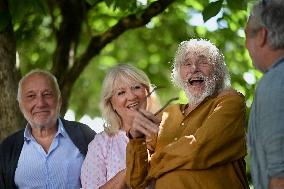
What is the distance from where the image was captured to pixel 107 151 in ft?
14.5

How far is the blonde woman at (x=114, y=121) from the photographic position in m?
4.41

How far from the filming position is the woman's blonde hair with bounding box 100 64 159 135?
14.7ft

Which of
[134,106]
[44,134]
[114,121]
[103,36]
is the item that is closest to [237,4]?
[134,106]

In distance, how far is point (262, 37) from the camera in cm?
291

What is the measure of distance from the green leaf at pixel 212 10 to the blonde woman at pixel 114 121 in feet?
1.82

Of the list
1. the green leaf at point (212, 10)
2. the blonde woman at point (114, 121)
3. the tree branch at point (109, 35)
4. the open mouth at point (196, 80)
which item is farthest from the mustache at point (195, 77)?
the tree branch at point (109, 35)

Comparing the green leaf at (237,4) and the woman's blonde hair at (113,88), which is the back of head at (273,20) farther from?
the green leaf at (237,4)

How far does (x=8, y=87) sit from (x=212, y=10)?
6.52 feet

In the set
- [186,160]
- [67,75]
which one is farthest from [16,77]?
[186,160]

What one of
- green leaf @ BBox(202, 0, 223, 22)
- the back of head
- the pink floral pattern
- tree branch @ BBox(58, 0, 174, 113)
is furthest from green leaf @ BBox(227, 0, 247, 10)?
the back of head

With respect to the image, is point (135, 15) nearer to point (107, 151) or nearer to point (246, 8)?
point (246, 8)

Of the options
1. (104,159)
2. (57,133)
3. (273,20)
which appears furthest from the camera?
(57,133)

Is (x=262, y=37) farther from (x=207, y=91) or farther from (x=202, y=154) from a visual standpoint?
(x=207, y=91)

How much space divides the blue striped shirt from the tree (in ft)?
3.39
